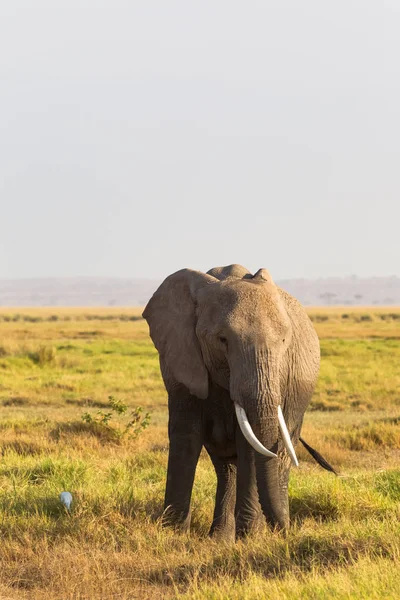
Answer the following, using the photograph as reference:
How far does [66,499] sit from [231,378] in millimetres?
2420

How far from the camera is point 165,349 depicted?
772 cm

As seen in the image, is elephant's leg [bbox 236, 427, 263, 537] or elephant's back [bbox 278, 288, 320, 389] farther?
elephant's back [bbox 278, 288, 320, 389]

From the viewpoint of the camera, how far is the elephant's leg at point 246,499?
7.21 metres

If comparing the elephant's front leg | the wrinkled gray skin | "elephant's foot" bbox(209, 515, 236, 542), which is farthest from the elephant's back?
"elephant's foot" bbox(209, 515, 236, 542)

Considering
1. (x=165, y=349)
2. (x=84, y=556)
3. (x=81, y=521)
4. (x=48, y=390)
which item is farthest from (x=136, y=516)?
(x=48, y=390)

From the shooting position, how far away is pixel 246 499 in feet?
24.1

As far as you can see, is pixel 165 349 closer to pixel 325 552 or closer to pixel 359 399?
Answer: pixel 325 552

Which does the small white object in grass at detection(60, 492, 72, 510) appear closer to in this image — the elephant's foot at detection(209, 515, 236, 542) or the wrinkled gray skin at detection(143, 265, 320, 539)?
the wrinkled gray skin at detection(143, 265, 320, 539)

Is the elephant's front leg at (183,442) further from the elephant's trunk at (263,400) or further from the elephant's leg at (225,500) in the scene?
the elephant's trunk at (263,400)

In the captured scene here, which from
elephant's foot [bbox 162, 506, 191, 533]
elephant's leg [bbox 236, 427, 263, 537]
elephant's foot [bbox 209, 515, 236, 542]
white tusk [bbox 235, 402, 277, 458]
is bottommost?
elephant's foot [bbox 209, 515, 236, 542]

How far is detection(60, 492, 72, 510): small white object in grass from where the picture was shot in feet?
27.0

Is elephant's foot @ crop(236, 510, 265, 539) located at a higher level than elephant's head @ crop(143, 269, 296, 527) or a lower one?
lower

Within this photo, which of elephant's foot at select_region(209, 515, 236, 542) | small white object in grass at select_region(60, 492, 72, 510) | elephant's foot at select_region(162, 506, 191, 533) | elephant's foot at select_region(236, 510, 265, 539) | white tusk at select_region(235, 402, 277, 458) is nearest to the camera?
white tusk at select_region(235, 402, 277, 458)

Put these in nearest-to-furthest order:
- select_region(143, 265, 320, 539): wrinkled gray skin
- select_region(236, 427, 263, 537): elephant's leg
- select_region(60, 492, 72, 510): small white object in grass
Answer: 1. select_region(143, 265, 320, 539): wrinkled gray skin
2. select_region(236, 427, 263, 537): elephant's leg
3. select_region(60, 492, 72, 510): small white object in grass
